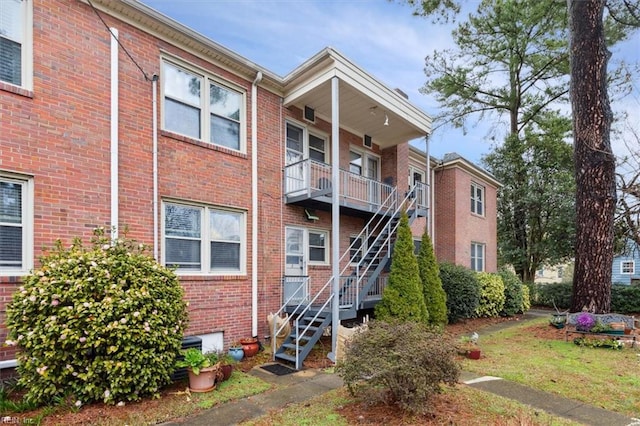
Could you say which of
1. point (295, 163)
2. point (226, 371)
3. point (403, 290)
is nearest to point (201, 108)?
point (295, 163)

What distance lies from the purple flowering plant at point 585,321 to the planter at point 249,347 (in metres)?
8.15

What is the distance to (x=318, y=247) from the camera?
1039 centimetres

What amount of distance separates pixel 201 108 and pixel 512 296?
47.5ft

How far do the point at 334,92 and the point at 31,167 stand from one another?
576 cm

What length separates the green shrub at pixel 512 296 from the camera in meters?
15.1

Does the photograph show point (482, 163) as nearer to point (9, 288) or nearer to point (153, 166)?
point (153, 166)

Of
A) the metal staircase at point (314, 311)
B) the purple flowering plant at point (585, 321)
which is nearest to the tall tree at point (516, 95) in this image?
the purple flowering plant at point (585, 321)

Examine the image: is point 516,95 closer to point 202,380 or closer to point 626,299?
point 626,299

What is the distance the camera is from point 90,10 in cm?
640

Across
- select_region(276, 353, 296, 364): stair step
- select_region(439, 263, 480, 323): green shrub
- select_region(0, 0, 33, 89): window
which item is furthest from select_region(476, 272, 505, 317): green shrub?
select_region(0, 0, 33, 89): window

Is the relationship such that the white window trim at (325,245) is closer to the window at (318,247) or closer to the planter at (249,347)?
the window at (318,247)

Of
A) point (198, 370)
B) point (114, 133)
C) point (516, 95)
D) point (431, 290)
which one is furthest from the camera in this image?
point (516, 95)

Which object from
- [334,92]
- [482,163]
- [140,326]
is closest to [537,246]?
[482,163]

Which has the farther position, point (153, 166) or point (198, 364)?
point (153, 166)
